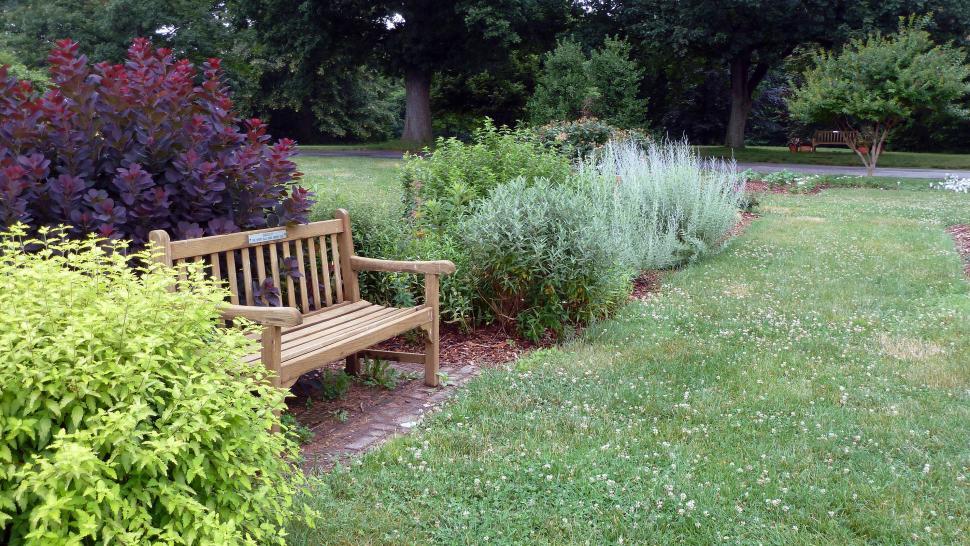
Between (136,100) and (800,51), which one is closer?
(136,100)

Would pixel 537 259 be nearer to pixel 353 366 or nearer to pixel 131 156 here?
pixel 353 366

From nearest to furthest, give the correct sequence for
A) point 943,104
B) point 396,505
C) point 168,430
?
1. point 168,430
2. point 396,505
3. point 943,104

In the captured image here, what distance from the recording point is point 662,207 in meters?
8.94

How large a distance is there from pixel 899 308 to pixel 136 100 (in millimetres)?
6341

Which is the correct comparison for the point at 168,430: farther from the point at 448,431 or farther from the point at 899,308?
the point at 899,308

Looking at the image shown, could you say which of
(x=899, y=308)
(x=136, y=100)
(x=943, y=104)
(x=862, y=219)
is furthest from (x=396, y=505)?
(x=943, y=104)

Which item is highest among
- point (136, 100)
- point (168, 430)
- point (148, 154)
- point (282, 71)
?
point (282, 71)

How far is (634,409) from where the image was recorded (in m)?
4.18

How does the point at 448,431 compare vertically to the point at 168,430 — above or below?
below

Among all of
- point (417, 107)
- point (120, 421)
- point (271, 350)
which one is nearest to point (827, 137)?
point (417, 107)

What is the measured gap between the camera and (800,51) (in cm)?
3108

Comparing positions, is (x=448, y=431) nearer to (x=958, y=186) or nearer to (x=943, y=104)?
(x=958, y=186)

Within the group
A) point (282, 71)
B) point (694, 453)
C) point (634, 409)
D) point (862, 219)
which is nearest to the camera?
point (694, 453)

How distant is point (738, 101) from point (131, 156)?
2997 centimetres
